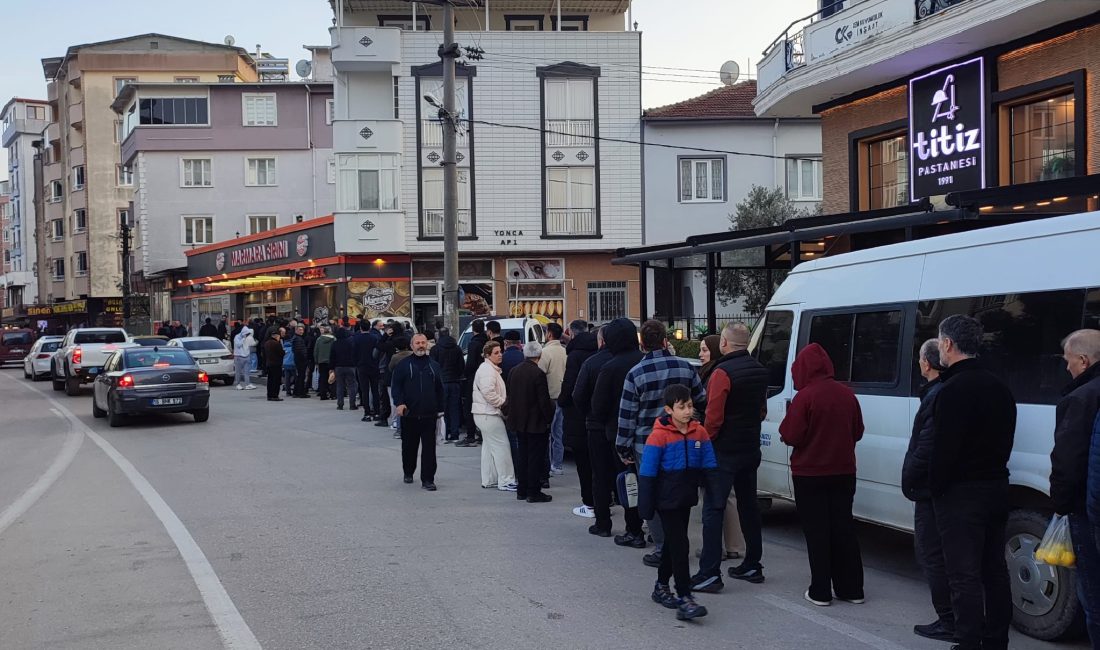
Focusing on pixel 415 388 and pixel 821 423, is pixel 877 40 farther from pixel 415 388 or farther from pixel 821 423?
pixel 821 423

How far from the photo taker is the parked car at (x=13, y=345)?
152 feet

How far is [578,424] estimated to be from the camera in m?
9.59

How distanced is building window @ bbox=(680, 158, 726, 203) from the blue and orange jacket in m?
31.1

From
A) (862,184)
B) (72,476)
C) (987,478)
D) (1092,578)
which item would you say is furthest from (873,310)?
(862,184)

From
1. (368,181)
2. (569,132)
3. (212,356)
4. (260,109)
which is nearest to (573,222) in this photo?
(569,132)

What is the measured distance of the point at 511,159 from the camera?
120 feet

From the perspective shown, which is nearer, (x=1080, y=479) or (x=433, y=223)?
(x=1080, y=479)

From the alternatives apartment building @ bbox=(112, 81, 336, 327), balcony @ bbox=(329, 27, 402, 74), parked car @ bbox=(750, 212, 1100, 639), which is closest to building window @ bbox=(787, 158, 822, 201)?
balcony @ bbox=(329, 27, 402, 74)

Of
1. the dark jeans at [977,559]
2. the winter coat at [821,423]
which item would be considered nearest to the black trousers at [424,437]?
the winter coat at [821,423]

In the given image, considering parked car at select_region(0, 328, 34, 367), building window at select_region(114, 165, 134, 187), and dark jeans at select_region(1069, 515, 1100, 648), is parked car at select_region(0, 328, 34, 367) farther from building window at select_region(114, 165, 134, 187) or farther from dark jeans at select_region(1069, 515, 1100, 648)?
dark jeans at select_region(1069, 515, 1100, 648)

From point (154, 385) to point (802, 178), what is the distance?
82.4 ft

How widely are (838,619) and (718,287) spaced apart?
57.5 ft

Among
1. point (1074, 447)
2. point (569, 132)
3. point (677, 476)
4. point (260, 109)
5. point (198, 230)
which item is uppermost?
point (260, 109)

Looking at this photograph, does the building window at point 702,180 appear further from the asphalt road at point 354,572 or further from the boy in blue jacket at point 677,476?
the boy in blue jacket at point 677,476
